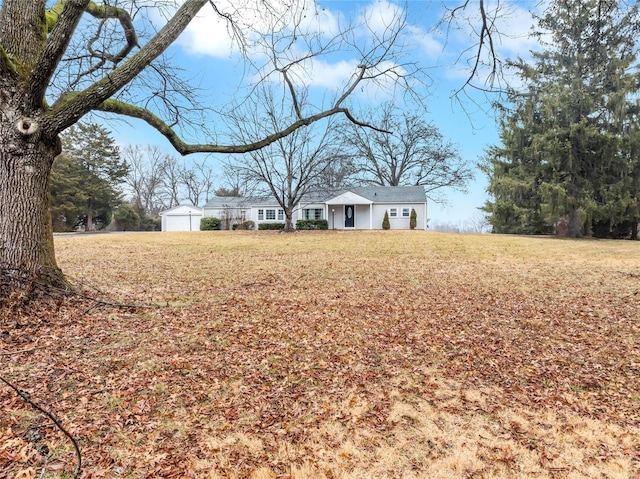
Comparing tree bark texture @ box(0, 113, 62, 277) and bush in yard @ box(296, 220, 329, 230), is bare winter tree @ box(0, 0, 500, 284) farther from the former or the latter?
bush in yard @ box(296, 220, 329, 230)

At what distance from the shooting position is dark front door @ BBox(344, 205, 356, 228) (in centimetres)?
2905

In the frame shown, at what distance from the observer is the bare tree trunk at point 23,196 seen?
13.6 ft

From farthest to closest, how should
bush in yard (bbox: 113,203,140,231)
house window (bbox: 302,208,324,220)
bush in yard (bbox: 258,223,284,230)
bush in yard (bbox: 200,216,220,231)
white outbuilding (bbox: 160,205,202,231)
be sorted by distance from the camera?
bush in yard (bbox: 113,203,140,231), white outbuilding (bbox: 160,205,202,231), bush in yard (bbox: 200,216,220,231), house window (bbox: 302,208,324,220), bush in yard (bbox: 258,223,284,230)

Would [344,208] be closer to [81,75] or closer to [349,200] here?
[349,200]

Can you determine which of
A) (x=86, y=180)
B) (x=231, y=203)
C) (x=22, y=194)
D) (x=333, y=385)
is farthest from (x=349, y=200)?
(x=333, y=385)

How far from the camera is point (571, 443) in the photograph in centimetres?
249

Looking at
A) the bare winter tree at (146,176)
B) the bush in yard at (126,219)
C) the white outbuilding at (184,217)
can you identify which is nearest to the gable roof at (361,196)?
the white outbuilding at (184,217)

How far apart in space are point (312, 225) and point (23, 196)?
23472 millimetres

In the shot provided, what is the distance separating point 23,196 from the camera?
428 cm

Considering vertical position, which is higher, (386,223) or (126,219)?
(126,219)

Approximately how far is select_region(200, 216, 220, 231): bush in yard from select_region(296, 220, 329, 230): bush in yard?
783cm

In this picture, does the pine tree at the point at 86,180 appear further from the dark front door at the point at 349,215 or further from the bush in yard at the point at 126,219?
the dark front door at the point at 349,215

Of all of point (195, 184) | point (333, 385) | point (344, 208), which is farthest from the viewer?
point (195, 184)

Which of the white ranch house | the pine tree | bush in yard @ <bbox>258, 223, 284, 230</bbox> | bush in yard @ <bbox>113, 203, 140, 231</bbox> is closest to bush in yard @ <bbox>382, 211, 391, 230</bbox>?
the white ranch house
